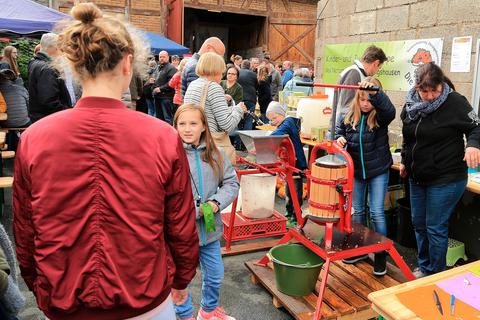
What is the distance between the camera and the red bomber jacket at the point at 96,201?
4.29 ft

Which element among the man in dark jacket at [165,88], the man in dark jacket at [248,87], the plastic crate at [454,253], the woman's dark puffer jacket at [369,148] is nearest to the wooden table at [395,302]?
the woman's dark puffer jacket at [369,148]

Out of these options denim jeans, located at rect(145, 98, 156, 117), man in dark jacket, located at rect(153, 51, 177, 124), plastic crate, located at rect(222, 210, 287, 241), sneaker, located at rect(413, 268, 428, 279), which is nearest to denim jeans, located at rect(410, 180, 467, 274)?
sneaker, located at rect(413, 268, 428, 279)

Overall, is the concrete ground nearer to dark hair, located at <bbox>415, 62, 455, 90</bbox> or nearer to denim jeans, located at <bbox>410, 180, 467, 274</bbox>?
denim jeans, located at <bbox>410, 180, 467, 274</bbox>

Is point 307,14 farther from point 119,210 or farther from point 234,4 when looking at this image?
point 119,210

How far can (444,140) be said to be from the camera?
10.9ft

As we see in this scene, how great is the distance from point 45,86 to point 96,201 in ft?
14.1

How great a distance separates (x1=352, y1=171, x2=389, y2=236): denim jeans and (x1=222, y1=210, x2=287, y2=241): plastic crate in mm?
986

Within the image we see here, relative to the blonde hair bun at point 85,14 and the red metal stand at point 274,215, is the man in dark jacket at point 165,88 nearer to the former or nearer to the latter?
the red metal stand at point 274,215

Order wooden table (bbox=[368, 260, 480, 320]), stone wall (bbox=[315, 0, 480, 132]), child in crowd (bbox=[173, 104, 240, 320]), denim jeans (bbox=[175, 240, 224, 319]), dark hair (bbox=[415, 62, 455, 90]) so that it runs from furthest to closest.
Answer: stone wall (bbox=[315, 0, 480, 132]) < dark hair (bbox=[415, 62, 455, 90]) < denim jeans (bbox=[175, 240, 224, 319]) < child in crowd (bbox=[173, 104, 240, 320]) < wooden table (bbox=[368, 260, 480, 320])

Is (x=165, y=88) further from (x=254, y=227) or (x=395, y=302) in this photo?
(x=395, y=302)

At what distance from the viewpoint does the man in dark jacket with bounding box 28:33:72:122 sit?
5047 millimetres

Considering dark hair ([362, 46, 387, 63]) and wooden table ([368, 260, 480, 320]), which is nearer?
wooden table ([368, 260, 480, 320])

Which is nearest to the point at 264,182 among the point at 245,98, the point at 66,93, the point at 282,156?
the point at 282,156

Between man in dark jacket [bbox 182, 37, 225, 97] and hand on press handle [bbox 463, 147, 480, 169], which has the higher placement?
man in dark jacket [bbox 182, 37, 225, 97]
